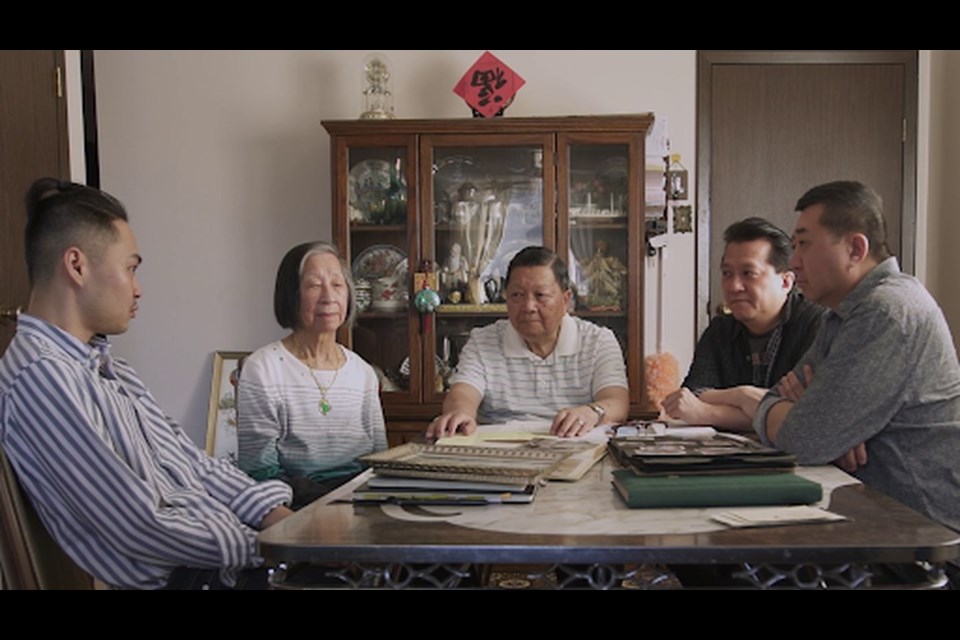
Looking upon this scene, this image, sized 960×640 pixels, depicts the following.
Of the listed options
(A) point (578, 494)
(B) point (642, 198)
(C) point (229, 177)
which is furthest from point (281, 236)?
(A) point (578, 494)

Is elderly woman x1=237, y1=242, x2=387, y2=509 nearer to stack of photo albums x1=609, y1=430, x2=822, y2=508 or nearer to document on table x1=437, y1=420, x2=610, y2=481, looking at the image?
document on table x1=437, y1=420, x2=610, y2=481

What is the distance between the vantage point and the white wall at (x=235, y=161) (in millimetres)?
3760

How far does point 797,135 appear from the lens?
12.3ft

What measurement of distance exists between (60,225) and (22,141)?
1337mm

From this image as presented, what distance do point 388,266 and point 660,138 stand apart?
4.25 feet

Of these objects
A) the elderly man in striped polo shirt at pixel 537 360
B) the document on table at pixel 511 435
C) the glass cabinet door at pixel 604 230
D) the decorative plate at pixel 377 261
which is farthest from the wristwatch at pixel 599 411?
the decorative plate at pixel 377 261

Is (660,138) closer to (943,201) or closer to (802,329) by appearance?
(943,201)

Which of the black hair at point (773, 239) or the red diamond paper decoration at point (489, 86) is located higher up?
the red diamond paper decoration at point (489, 86)

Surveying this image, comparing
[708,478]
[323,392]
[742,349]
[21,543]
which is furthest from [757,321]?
[21,543]

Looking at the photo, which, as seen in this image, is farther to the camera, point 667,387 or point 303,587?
point 667,387

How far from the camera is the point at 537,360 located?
2.53m

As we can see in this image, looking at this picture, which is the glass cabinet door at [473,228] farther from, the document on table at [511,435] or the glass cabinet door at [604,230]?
the document on table at [511,435]

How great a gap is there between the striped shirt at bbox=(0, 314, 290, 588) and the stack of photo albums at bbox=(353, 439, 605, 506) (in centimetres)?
31

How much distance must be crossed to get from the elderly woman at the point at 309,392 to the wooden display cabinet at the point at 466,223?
1156 millimetres
